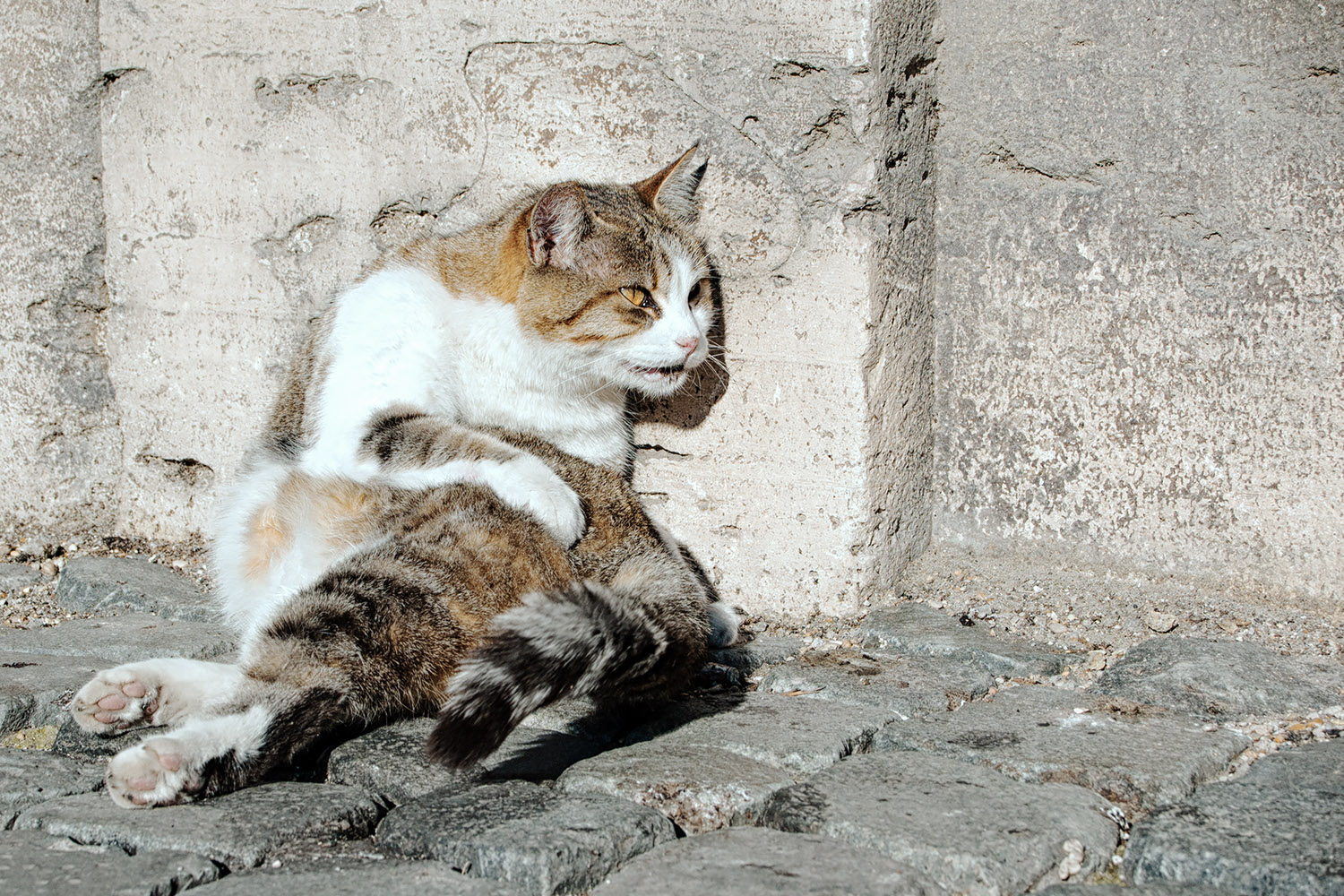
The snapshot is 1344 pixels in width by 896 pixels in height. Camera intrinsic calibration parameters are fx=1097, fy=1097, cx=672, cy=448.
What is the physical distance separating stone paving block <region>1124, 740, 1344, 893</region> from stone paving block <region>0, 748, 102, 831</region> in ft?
6.77

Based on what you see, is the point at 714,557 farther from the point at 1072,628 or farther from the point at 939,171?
the point at 939,171

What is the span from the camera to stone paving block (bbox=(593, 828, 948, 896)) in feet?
5.82

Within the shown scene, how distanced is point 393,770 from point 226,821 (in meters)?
0.39

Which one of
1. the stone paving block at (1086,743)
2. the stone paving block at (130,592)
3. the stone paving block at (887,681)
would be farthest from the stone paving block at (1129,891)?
the stone paving block at (130,592)

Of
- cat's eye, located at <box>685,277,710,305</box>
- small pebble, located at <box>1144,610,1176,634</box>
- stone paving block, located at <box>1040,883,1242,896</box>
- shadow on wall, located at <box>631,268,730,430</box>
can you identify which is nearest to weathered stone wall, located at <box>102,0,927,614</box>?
shadow on wall, located at <box>631,268,730,430</box>

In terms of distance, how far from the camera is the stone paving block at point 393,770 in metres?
2.27

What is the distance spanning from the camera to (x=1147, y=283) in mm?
3256

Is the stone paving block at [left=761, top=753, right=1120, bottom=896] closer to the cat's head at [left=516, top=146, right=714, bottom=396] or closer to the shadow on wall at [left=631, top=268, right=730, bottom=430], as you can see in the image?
the cat's head at [left=516, top=146, right=714, bottom=396]

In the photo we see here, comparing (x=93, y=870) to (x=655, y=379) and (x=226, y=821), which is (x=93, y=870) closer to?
(x=226, y=821)

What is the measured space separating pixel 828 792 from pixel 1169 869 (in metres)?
0.62

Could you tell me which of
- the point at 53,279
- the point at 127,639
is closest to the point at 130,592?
the point at 127,639

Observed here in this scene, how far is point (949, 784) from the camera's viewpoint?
2205mm

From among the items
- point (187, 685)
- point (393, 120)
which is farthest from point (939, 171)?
point (187, 685)

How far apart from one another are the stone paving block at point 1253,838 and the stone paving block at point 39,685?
2.44 metres
